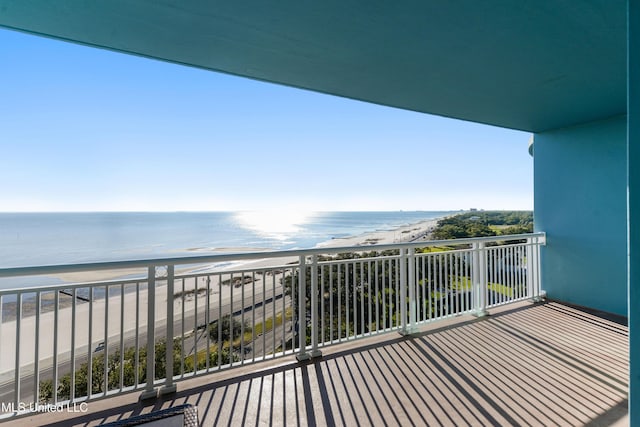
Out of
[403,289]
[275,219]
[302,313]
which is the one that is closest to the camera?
[302,313]

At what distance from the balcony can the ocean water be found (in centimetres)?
1056

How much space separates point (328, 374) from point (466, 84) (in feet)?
9.77

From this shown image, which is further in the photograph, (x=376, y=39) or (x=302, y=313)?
(x=302, y=313)

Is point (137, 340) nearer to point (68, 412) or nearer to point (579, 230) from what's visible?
point (68, 412)

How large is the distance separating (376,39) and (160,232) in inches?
1130

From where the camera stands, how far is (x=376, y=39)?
6.46 ft

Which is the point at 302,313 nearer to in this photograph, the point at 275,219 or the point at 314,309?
the point at 314,309

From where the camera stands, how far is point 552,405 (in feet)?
6.31

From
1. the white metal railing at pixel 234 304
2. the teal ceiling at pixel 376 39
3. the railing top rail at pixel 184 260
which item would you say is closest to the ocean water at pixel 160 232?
the white metal railing at pixel 234 304

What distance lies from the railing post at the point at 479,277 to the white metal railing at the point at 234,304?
0.01 metres

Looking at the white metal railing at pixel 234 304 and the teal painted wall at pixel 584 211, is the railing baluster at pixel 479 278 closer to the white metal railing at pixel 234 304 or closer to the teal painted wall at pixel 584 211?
the white metal railing at pixel 234 304

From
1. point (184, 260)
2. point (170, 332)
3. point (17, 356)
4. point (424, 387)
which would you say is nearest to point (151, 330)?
point (170, 332)

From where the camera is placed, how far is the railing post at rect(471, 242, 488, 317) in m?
3.65

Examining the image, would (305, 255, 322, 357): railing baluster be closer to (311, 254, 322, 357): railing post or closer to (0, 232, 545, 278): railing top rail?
(311, 254, 322, 357): railing post
